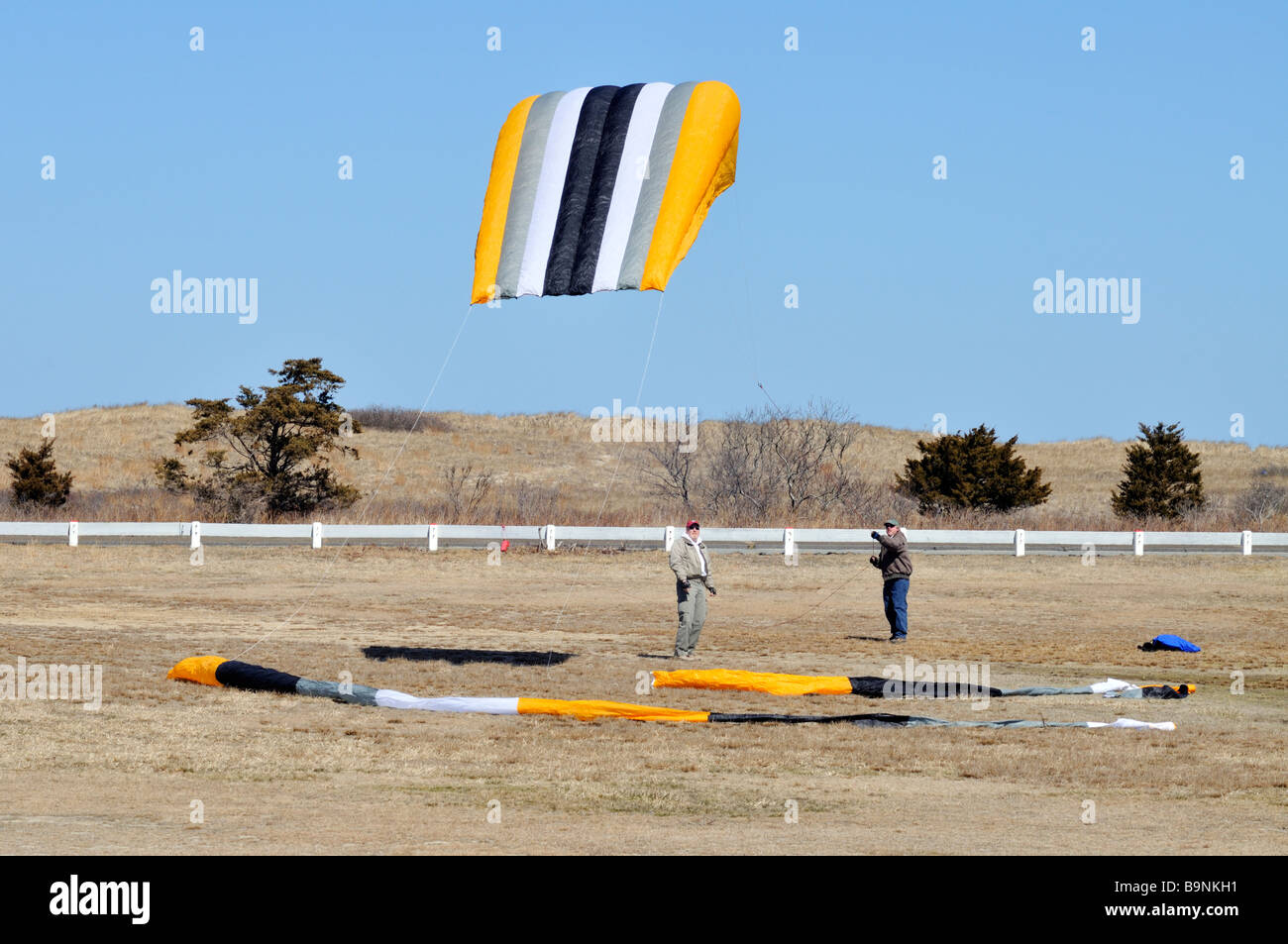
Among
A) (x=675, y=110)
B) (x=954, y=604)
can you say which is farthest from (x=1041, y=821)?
(x=954, y=604)

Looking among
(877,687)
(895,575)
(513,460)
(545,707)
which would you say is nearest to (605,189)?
(545,707)

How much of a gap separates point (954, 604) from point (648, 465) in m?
52.1

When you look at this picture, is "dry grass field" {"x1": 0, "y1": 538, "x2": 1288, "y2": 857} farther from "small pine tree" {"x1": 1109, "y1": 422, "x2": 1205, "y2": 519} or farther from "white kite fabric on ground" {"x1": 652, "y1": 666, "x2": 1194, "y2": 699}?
"small pine tree" {"x1": 1109, "y1": 422, "x2": 1205, "y2": 519}

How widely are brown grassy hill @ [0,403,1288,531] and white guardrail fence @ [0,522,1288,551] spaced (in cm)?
1315

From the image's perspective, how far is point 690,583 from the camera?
65.0 feet

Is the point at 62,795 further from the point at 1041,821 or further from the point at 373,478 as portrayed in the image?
the point at 373,478

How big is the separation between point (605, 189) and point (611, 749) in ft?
24.2

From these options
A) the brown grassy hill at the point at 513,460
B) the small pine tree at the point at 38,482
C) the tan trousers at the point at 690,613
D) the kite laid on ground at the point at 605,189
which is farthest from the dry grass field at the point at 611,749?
the small pine tree at the point at 38,482

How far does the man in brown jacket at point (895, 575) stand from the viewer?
906 inches

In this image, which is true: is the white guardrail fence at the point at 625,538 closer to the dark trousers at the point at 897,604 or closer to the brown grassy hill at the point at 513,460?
the brown grassy hill at the point at 513,460

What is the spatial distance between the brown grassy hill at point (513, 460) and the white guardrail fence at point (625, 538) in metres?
13.2

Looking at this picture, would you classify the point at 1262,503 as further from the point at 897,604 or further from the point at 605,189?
the point at 605,189

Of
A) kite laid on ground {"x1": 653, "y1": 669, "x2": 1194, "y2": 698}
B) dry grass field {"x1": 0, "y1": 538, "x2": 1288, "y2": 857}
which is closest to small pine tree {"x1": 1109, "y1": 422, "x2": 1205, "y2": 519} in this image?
dry grass field {"x1": 0, "y1": 538, "x2": 1288, "y2": 857}

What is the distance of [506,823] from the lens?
33.7 feet
